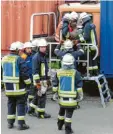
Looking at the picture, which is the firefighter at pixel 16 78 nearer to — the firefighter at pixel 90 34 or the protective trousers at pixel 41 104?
the protective trousers at pixel 41 104

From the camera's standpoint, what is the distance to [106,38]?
10.2 meters

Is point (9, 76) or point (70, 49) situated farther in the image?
point (70, 49)

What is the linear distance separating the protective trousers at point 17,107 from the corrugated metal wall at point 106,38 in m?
2.84

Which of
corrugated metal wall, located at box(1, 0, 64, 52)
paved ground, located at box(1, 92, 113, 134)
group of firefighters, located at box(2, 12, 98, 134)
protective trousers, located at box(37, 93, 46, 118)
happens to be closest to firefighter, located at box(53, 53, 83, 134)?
group of firefighters, located at box(2, 12, 98, 134)

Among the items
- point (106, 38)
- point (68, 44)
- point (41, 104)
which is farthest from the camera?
point (106, 38)

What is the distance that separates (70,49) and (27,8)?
3112 millimetres

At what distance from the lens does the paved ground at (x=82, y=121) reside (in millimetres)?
7969

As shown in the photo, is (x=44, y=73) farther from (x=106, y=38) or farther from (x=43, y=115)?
(x=106, y=38)

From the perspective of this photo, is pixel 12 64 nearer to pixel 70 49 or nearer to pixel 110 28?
pixel 70 49

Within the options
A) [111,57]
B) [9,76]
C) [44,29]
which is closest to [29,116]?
[9,76]

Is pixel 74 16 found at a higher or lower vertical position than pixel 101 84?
higher

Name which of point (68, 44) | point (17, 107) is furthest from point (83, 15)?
point (17, 107)

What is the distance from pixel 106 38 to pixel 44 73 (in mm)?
2202

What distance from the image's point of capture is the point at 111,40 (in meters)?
10.2
